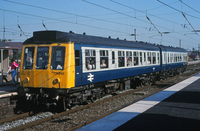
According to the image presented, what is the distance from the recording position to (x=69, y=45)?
9.78m

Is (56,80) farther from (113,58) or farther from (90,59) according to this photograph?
(113,58)

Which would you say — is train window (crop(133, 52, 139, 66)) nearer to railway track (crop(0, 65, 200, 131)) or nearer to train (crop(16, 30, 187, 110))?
train (crop(16, 30, 187, 110))

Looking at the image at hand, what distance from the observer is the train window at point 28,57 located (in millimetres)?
10391

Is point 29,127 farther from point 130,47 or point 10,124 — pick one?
point 130,47

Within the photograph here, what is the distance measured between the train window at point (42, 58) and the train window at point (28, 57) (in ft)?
1.14

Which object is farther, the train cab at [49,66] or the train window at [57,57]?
the train window at [57,57]

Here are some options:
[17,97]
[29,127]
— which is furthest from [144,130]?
[17,97]

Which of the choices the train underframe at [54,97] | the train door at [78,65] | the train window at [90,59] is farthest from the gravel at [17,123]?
the train window at [90,59]

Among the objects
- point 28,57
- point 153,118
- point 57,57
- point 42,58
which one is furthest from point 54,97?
point 153,118

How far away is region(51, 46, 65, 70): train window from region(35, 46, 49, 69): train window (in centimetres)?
29

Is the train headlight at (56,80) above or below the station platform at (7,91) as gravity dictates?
above

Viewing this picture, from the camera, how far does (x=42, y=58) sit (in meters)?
10.1

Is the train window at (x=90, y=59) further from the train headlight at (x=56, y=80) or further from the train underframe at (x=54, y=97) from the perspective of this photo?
the train headlight at (x=56, y=80)

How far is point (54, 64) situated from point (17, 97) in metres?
2.26
